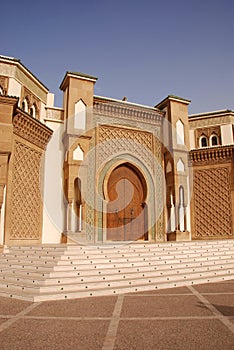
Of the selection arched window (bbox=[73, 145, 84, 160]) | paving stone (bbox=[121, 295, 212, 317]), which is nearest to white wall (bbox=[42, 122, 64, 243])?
arched window (bbox=[73, 145, 84, 160])

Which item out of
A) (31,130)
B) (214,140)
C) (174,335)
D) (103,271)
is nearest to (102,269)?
(103,271)

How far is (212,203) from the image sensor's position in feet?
35.0

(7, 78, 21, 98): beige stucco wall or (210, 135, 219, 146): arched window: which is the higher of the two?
(7, 78, 21, 98): beige stucco wall

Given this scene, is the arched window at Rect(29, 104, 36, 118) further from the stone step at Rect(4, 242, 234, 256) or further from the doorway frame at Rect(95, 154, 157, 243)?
the stone step at Rect(4, 242, 234, 256)

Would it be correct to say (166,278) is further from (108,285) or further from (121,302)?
(121,302)

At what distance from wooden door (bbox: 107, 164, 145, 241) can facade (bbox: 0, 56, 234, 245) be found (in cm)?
3

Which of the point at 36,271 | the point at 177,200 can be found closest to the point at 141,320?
the point at 36,271

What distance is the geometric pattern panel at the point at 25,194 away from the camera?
764 cm

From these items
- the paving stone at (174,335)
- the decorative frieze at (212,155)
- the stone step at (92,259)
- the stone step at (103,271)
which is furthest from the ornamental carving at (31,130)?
the paving stone at (174,335)

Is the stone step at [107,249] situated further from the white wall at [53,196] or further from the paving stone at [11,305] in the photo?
the white wall at [53,196]

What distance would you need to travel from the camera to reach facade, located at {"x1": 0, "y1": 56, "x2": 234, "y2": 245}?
7.98 meters

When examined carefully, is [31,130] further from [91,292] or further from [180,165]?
[91,292]

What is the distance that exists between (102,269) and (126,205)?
4.52m

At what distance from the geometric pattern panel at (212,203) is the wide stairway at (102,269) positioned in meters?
3.37
